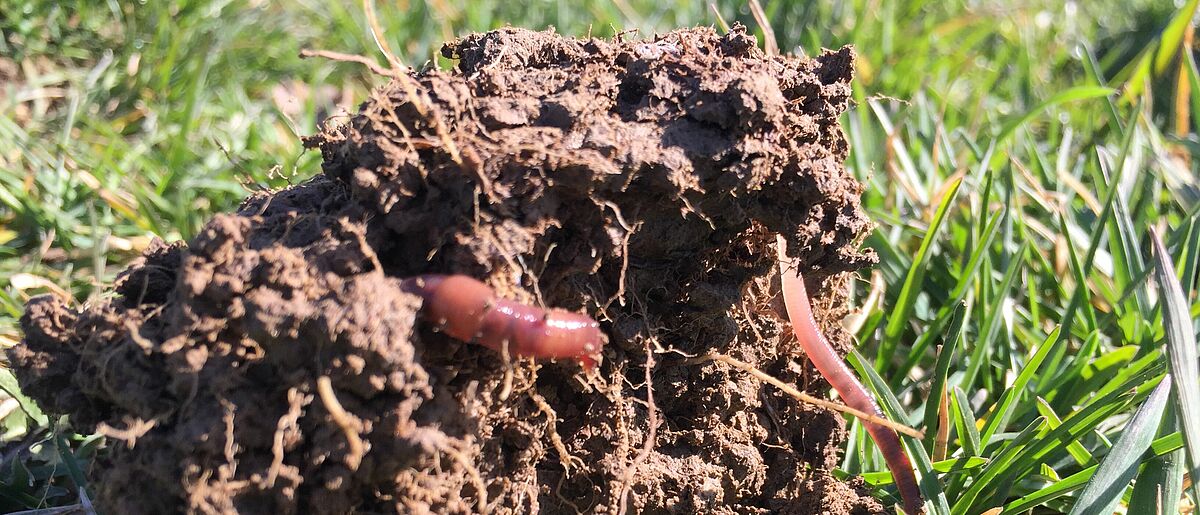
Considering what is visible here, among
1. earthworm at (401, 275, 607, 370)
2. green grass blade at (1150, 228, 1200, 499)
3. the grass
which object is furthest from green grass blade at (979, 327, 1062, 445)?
earthworm at (401, 275, 607, 370)

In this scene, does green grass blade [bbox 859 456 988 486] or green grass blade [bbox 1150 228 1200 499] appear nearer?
green grass blade [bbox 1150 228 1200 499]

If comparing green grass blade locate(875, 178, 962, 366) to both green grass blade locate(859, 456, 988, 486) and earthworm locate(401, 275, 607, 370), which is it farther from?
earthworm locate(401, 275, 607, 370)

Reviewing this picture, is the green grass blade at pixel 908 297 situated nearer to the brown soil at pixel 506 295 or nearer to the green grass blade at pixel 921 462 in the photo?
the green grass blade at pixel 921 462

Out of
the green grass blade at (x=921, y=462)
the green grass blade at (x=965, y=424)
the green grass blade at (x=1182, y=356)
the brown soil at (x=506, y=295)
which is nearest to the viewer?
the brown soil at (x=506, y=295)

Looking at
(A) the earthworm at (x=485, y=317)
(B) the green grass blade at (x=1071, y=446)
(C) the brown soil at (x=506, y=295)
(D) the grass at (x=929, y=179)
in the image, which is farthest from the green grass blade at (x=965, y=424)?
(A) the earthworm at (x=485, y=317)

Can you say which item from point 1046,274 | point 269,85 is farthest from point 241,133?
point 1046,274

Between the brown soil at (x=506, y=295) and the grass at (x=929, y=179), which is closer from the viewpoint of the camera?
the brown soil at (x=506, y=295)

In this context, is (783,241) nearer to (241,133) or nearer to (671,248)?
(671,248)
